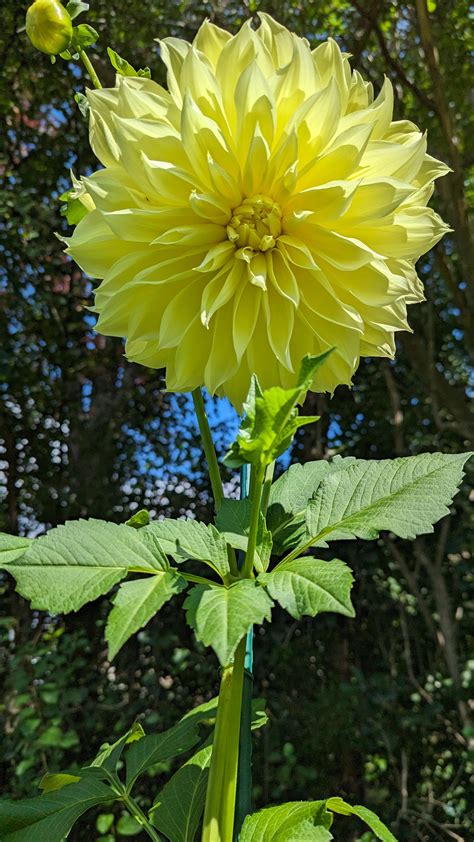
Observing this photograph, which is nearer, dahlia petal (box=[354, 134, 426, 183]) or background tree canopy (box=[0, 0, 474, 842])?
dahlia petal (box=[354, 134, 426, 183])

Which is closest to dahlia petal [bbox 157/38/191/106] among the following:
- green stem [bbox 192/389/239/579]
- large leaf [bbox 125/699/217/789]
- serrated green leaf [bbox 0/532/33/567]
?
green stem [bbox 192/389/239/579]

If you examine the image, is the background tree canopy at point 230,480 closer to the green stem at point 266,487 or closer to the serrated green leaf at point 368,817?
the serrated green leaf at point 368,817

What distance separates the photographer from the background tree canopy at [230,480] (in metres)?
2.21

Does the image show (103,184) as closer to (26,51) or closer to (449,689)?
(449,689)

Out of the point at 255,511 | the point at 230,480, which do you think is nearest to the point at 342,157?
the point at 255,511

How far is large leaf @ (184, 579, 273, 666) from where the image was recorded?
333mm

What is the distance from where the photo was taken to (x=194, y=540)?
455 millimetres

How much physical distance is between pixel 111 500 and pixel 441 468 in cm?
219

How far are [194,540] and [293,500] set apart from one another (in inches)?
4.7

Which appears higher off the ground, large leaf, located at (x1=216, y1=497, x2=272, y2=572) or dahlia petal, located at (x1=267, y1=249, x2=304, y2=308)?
dahlia petal, located at (x1=267, y1=249, x2=304, y2=308)

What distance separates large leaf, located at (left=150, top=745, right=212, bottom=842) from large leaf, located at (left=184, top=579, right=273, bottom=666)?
255mm

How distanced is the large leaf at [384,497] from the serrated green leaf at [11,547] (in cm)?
19

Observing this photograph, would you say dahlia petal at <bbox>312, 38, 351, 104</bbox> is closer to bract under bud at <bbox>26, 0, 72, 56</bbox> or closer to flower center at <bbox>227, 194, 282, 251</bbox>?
flower center at <bbox>227, 194, 282, 251</bbox>

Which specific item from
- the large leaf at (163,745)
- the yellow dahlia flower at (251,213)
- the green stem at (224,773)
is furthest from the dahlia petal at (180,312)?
the large leaf at (163,745)
